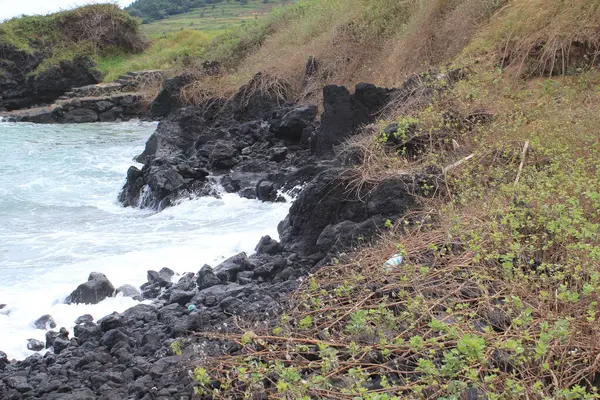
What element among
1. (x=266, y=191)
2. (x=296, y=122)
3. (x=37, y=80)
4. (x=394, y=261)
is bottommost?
(x=266, y=191)

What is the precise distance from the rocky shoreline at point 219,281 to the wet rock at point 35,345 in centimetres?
11

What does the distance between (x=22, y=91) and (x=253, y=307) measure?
29.4 metres

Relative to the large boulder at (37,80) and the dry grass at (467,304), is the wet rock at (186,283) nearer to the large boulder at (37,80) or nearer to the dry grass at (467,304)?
the dry grass at (467,304)

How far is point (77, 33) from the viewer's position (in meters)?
34.9

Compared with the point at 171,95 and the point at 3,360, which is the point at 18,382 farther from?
the point at 171,95

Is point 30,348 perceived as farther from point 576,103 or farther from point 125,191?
point 125,191

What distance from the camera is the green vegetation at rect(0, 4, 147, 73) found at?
109 ft

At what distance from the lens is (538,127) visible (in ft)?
23.8

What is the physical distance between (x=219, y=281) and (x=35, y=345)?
1.80 metres

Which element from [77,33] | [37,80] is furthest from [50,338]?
[77,33]

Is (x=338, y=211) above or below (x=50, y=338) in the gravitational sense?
above

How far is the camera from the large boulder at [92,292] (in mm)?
7129

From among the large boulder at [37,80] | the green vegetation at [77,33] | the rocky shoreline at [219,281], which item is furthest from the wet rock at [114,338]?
the green vegetation at [77,33]

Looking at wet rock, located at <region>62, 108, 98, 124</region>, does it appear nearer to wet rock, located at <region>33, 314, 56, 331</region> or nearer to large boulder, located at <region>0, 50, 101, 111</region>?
large boulder, located at <region>0, 50, 101, 111</region>
